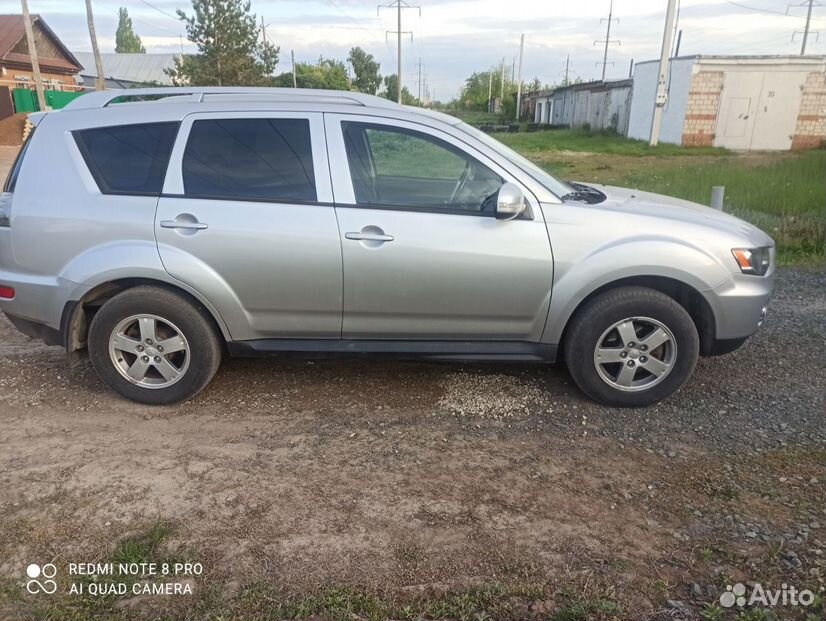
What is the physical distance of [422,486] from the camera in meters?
3.06

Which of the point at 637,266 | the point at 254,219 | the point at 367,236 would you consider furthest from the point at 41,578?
the point at 637,266

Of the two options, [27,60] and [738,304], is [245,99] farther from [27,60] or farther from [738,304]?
[27,60]

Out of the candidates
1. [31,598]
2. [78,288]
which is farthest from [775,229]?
[31,598]

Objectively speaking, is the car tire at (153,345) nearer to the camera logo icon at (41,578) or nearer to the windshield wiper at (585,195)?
the camera logo icon at (41,578)

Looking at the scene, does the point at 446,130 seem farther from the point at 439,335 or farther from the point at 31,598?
the point at 31,598

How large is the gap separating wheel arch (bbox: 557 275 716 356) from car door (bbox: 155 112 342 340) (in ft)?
4.99

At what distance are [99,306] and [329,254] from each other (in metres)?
1.55

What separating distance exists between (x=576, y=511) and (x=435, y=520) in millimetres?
664

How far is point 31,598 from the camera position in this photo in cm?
238

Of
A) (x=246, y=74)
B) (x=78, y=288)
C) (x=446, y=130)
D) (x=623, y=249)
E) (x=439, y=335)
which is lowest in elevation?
(x=439, y=335)

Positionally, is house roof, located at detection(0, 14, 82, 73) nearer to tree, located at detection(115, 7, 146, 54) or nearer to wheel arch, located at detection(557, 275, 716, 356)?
wheel arch, located at detection(557, 275, 716, 356)

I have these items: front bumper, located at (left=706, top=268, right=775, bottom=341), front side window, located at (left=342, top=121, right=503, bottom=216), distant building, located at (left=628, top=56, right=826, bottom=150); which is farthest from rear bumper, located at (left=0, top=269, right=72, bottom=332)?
distant building, located at (left=628, top=56, right=826, bottom=150)

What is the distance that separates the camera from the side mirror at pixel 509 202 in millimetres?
3473

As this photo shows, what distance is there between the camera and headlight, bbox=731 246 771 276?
145 inches
